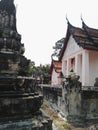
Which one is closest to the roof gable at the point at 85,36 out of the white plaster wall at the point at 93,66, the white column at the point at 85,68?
the white column at the point at 85,68

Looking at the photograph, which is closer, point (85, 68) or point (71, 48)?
point (85, 68)

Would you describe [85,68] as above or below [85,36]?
below

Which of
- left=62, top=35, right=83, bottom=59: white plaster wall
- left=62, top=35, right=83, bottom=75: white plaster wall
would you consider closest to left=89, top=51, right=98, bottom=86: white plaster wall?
left=62, top=35, right=83, bottom=75: white plaster wall

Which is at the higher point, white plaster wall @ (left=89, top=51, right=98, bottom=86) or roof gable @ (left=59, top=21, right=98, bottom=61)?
roof gable @ (left=59, top=21, right=98, bottom=61)

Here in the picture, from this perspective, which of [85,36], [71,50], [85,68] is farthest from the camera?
[71,50]

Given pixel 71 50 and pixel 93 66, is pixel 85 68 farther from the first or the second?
pixel 71 50

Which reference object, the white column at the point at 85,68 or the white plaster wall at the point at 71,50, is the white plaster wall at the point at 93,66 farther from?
the white column at the point at 85,68

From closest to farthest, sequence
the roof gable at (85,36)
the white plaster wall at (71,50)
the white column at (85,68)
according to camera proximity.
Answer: the roof gable at (85,36), the white column at (85,68), the white plaster wall at (71,50)

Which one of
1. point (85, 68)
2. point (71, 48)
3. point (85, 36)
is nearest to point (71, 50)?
point (71, 48)

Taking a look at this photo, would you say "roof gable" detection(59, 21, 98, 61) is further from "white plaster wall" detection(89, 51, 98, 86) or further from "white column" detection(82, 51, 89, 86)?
"white plaster wall" detection(89, 51, 98, 86)

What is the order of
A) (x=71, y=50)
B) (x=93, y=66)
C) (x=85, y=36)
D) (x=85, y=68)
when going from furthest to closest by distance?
(x=71, y=50)
(x=93, y=66)
(x=85, y=36)
(x=85, y=68)

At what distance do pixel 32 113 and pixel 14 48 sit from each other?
1.89 meters

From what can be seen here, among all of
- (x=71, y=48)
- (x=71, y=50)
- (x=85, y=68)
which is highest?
(x=71, y=48)

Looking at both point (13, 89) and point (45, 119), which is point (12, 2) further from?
point (45, 119)
